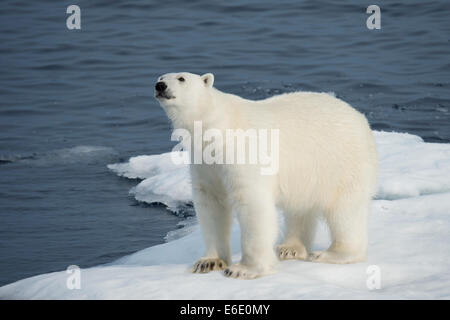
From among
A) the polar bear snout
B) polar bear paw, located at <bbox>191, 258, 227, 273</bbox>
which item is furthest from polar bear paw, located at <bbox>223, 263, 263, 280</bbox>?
the polar bear snout

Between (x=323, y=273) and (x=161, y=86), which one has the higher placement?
(x=161, y=86)

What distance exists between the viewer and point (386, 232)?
6.98 metres

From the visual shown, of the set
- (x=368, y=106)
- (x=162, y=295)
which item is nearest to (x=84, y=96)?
(x=368, y=106)

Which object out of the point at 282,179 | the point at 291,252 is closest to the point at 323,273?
the point at 291,252

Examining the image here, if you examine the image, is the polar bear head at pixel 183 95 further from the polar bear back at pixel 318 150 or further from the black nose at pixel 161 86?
the polar bear back at pixel 318 150

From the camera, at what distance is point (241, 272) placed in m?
5.75

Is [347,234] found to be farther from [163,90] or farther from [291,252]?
[163,90]

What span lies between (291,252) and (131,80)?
10868mm

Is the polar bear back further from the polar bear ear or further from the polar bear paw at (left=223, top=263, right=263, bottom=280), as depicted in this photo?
the polar bear paw at (left=223, top=263, right=263, bottom=280)

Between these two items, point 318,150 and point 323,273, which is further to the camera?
point 318,150

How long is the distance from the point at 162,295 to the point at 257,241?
739 millimetres

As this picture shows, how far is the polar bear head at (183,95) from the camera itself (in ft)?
18.4

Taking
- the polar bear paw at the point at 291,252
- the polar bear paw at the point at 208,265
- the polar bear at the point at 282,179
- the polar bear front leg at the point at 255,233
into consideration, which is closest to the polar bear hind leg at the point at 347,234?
the polar bear at the point at 282,179

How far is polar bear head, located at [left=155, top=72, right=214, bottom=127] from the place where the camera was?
5613 millimetres
